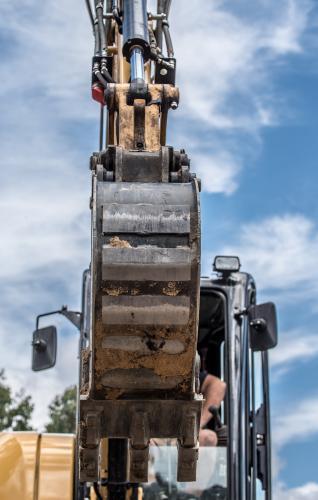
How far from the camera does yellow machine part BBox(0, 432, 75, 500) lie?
5.10m

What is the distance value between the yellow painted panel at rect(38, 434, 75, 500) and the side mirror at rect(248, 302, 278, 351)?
4.15 ft

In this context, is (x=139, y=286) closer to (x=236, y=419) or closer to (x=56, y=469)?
(x=56, y=469)

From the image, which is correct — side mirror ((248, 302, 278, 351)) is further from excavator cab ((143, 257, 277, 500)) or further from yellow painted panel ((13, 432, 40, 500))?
yellow painted panel ((13, 432, 40, 500))

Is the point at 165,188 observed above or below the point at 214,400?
above

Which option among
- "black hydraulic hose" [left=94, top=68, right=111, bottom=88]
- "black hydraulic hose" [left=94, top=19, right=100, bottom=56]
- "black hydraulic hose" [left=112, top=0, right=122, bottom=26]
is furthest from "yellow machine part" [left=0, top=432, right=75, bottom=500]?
"black hydraulic hose" [left=112, top=0, right=122, bottom=26]

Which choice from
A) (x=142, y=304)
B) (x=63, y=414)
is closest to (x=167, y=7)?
(x=142, y=304)

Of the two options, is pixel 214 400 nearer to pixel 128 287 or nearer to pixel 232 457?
pixel 232 457

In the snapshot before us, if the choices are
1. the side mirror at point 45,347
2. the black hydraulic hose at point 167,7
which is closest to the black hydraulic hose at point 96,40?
the black hydraulic hose at point 167,7

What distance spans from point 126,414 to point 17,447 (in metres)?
1.77

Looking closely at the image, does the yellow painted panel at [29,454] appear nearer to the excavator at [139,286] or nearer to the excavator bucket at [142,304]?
the excavator at [139,286]

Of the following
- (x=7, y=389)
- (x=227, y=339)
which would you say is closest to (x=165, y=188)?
(x=227, y=339)

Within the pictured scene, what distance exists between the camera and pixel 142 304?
3.48m

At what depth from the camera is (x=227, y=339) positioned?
6.53 metres

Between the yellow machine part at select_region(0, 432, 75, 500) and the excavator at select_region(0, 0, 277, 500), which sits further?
the yellow machine part at select_region(0, 432, 75, 500)
